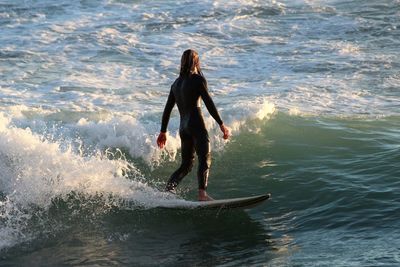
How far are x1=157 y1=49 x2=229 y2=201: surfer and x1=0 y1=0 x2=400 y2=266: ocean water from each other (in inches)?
22.1

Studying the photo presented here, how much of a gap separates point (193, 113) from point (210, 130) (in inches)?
144

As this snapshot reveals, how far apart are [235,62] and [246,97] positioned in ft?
9.34

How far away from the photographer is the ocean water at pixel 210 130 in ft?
26.0

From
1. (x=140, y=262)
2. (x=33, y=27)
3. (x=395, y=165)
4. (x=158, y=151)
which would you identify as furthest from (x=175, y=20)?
(x=140, y=262)

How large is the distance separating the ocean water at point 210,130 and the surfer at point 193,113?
1.84 feet

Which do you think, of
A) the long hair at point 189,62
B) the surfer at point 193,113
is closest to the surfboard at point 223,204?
the surfer at point 193,113

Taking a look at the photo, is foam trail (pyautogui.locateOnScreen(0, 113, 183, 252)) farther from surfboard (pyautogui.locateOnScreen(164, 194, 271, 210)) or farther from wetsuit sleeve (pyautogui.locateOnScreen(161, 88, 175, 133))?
wetsuit sleeve (pyautogui.locateOnScreen(161, 88, 175, 133))

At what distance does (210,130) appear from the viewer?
1219cm

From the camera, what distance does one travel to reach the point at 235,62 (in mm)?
17250

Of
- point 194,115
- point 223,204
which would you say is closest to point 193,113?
point 194,115

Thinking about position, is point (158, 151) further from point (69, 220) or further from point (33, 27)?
point (33, 27)

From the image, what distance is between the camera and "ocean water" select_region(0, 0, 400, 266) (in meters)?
7.93

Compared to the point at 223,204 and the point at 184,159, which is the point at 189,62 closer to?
the point at 184,159

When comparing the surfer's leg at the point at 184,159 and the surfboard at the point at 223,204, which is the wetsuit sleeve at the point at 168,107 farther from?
the surfboard at the point at 223,204
